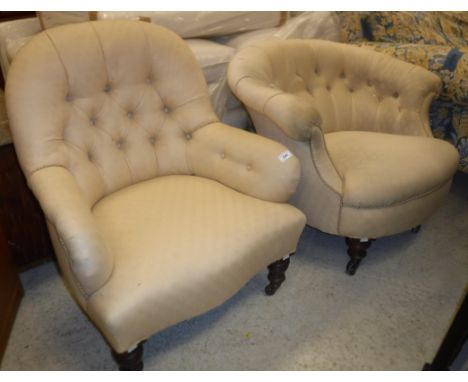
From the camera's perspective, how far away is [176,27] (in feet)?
5.74

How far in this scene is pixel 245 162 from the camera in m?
1.35

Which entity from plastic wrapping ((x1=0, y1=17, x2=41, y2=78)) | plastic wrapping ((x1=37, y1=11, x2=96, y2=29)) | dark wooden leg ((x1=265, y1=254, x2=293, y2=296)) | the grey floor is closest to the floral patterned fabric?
the grey floor

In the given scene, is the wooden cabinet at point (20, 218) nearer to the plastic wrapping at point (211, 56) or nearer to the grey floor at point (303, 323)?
the grey floor at point (303, 323)

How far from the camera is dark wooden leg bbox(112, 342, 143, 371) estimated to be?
107 centimetres

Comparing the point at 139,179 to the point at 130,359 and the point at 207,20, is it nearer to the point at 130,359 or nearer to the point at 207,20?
the point at 130,359

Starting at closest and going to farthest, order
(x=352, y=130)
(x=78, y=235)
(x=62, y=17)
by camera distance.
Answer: (x=78, y=235)
(x=62, y=17)
(x=352, y=130)

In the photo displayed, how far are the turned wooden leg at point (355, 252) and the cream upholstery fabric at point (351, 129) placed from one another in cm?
5

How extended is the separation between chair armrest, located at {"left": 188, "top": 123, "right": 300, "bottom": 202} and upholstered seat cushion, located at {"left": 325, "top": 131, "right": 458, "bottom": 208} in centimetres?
25

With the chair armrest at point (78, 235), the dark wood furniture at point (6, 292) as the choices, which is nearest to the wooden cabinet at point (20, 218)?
the dark wood furniture at point (6, 292)

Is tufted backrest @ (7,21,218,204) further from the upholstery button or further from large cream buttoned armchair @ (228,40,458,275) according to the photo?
large cream buttoned armchair @ (228,40,458,275)


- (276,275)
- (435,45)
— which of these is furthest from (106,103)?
(435,45)

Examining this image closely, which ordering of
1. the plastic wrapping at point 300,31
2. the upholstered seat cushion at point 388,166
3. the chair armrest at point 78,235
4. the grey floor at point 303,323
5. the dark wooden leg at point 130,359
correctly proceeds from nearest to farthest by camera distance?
the chair armrest at point 78,235, the dark wooden leg at point 130,359, the grey floor at point 303,323, the upholstered seat cushion at point 388,166, the plastic wrapping at point 300,31

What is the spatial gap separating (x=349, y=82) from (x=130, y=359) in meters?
1.49

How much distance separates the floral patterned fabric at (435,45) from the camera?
178cm
